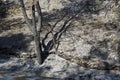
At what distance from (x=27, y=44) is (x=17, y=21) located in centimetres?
231

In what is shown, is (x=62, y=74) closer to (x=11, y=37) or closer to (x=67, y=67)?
(x=67, y=67)

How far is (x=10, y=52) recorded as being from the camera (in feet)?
55.9

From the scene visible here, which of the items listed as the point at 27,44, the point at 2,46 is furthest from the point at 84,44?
the point at 2,46

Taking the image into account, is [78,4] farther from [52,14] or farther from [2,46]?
[2,46]

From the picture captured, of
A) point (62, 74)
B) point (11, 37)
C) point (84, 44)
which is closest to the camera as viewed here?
point (62, 74)

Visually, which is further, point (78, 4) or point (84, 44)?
point (78, 4)

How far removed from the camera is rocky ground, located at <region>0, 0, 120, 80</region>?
Result: 15477 millimetres

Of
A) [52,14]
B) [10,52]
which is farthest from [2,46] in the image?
[52,14]

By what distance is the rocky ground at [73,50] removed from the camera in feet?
50.8

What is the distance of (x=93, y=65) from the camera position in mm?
15781

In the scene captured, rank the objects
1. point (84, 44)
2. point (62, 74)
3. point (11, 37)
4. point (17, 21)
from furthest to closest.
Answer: point (17, 21) < point (11, 37) < point (84, 44) < point (62, 74)

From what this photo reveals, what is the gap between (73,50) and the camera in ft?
53.6

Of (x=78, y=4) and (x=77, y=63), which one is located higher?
(x=78, y=4)

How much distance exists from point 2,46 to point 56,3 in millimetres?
A: 4522
